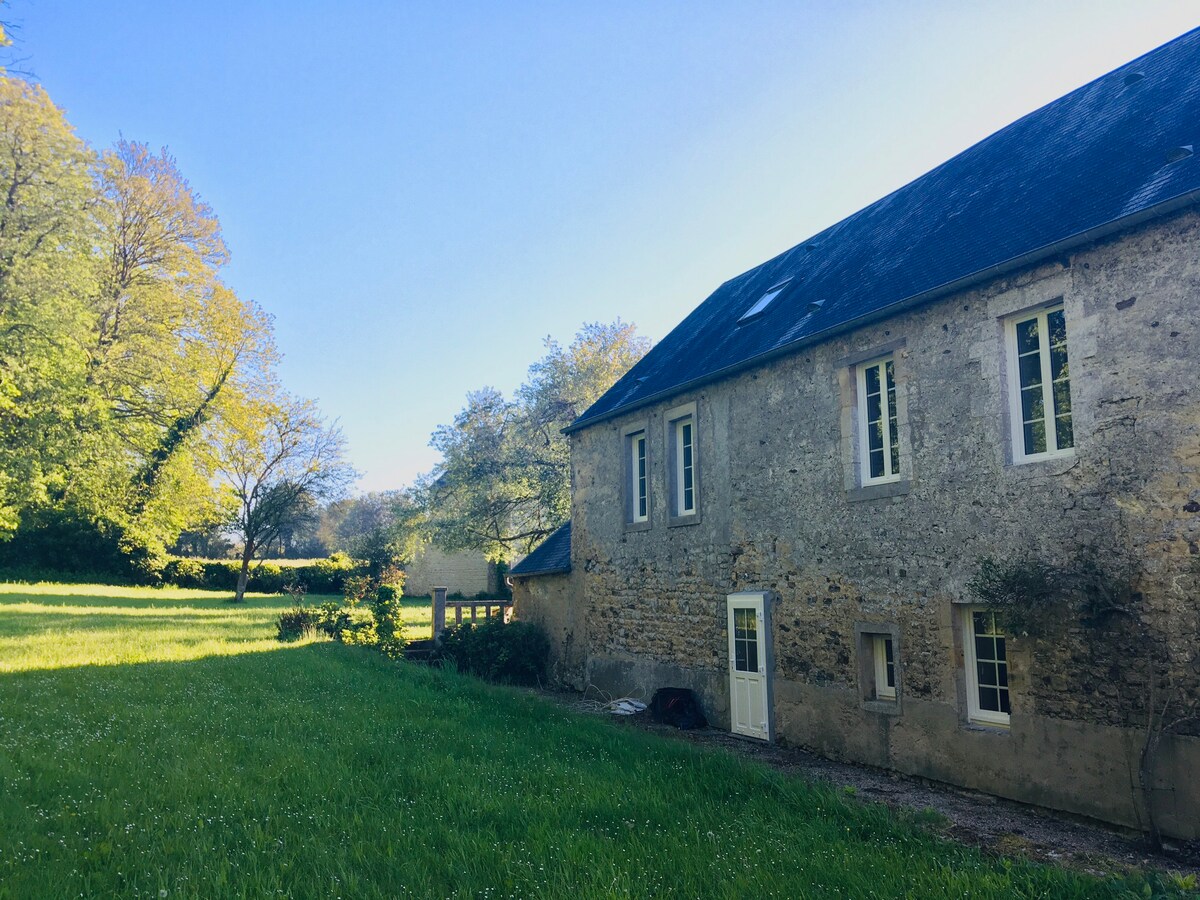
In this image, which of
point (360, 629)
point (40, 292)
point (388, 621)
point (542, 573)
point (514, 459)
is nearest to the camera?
point (542, 573)

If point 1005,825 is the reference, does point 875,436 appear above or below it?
above

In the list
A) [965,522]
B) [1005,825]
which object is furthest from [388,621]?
[1005,825]

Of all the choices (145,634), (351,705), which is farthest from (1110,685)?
(145,634)

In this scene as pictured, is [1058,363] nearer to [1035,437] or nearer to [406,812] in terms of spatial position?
[1035,437]

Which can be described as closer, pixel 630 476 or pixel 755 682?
pixel 755 682

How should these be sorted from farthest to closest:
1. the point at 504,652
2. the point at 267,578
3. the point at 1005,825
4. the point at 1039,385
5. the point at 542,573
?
the point at 267,578, the point at 542,573, the point at 504,652, the point at 1039,385, the point at 1005,825

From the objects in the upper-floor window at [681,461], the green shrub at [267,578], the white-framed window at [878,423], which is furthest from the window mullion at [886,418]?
the green shrub at [267,578]

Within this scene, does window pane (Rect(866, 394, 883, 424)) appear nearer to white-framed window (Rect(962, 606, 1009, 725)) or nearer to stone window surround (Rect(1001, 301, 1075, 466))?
stone window surround (Rect(1001, 301, 1075, 466))

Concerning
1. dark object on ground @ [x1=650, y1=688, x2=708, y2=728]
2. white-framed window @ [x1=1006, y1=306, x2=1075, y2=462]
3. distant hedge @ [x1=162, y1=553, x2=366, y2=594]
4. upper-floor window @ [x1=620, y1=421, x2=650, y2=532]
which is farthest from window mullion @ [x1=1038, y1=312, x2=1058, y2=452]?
distant hedge @ [x1=162, y1=553, x2=366, y2=594]

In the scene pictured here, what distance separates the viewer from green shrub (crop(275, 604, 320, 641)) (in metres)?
19.8

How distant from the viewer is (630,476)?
48.8ft

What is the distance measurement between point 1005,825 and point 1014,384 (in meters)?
4.23

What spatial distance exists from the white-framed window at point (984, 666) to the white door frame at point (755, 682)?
3.02 m

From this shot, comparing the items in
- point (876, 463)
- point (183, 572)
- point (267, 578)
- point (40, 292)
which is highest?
point (40, 292)
